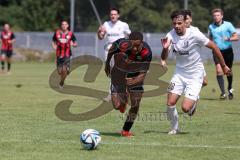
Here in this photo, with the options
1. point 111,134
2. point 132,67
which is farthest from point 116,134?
point 132,67

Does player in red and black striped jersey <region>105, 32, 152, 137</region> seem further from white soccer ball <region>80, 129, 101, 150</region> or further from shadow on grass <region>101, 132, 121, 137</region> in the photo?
white soccer ball <region>80, 129, 101, 150</region>

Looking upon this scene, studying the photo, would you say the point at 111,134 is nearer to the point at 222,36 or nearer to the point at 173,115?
the point at 173,115

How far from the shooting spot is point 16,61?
46094mm

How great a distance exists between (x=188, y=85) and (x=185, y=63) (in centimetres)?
36

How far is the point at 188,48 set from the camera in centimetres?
1097

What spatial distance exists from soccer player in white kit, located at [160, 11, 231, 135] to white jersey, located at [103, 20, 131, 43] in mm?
5605

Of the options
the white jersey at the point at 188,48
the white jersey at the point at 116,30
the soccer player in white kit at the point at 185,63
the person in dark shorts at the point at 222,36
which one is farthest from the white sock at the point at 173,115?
the person in dark shorts at the point at 222,36

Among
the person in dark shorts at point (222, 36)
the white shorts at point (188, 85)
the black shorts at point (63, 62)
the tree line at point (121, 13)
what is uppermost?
the white shorts at point (188, 85)

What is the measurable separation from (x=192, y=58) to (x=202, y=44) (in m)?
0.29

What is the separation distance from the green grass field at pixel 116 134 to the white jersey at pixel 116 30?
1.62 metres

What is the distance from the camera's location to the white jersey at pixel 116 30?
656 inches

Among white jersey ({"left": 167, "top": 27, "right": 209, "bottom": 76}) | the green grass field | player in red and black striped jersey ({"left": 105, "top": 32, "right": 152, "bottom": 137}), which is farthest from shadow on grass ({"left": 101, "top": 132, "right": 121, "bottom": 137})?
white jersey ({"left": 167, "top": 27, "right": 209, "bottom": 76})

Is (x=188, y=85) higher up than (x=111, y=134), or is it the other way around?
(x=188, y=85)

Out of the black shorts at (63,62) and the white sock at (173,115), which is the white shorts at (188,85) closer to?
the white sock at (173,115)
